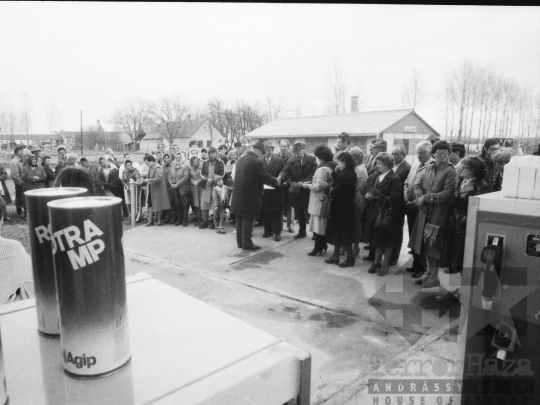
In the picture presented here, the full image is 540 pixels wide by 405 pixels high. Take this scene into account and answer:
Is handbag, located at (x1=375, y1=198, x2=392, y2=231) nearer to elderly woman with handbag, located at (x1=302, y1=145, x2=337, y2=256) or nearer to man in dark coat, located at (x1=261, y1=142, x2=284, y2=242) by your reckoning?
elderly woman with handbag, located at (x1=302, y1=145, x2=337, y2=256)

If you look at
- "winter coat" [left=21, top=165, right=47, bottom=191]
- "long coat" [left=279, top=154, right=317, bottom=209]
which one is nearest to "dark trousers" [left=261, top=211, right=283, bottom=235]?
"long coat" [left=279, top=154, right=317, bottom=209]

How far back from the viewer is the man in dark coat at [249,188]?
5980 millimetres

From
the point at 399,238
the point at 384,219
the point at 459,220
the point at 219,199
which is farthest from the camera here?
the point at 219,199

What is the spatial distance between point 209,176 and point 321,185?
2815mm

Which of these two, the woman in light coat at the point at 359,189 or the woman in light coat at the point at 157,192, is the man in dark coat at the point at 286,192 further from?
the woman in light coat at the point at 157,192

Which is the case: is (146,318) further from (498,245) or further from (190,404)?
(498,245)

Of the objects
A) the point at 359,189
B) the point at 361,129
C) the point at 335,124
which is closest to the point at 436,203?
the point at 359,189

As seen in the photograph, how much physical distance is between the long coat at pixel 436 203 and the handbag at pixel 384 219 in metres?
0.30

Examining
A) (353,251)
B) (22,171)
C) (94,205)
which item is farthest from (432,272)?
(22,171)

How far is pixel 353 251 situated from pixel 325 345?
2366 mm

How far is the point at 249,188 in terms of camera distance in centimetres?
603

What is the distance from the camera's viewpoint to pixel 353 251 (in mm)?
5406

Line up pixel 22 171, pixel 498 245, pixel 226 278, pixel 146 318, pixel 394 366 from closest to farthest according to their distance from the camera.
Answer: pixel 146 318 < pixel 498 245 < pixel 394 366 < pixel 226 278 < pixel 22 171

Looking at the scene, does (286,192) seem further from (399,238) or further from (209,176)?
(399,238)
